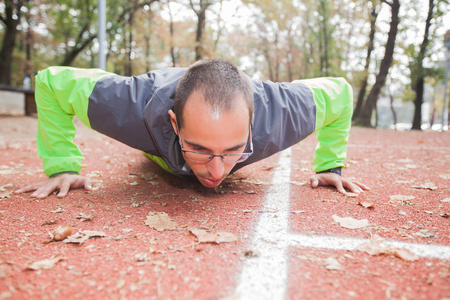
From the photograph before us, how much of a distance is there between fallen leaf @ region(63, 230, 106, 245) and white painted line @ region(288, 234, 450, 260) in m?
1.15

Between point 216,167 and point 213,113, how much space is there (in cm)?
37

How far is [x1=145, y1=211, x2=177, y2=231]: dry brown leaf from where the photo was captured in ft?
6.51

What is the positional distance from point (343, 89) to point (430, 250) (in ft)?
5.54

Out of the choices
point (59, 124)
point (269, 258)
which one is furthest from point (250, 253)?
point (59, 124)

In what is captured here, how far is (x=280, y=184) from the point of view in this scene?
313 cm

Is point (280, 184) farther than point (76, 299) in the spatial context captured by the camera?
Yes

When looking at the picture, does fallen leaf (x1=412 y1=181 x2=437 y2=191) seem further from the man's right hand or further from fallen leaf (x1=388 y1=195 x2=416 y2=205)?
the man's right hand

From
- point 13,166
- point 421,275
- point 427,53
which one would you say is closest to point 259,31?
point 427,53

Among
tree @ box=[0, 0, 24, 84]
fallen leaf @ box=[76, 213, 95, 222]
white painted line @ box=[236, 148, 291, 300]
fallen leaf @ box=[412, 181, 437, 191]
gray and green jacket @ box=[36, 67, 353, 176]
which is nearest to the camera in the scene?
white painted line @ box=[236, 148, 291, 300]

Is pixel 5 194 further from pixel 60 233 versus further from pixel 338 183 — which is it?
pixel 338 183

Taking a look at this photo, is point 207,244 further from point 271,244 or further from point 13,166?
point 13,166

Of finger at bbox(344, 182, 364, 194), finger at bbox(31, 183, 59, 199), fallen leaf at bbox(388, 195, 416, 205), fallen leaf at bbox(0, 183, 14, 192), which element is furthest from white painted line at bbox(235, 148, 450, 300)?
fallen leaf at bbox(0, 183, 14, 192)

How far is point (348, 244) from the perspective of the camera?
1.77 meters

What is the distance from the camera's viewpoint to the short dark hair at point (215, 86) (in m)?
A: 1.91
